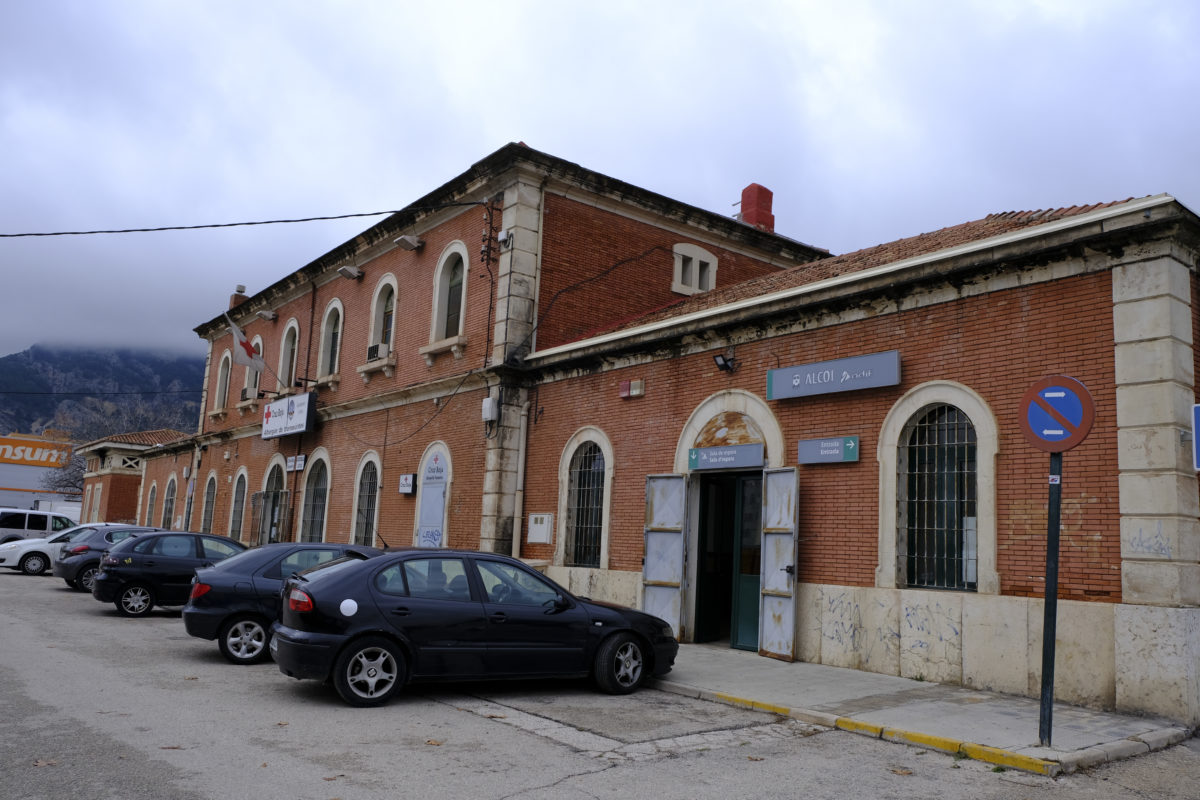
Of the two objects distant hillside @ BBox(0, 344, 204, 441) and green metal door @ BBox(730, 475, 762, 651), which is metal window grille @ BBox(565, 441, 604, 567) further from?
distant hillside @ BBox(0, 344, 204, 441)

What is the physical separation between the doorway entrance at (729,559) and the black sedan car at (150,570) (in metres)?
7.25

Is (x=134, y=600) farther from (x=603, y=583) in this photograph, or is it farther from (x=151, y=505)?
(x=151, y=505)

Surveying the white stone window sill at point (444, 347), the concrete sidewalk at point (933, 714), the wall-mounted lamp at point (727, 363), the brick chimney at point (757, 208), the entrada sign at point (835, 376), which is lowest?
the concrete sidewalk at point (933, 714)

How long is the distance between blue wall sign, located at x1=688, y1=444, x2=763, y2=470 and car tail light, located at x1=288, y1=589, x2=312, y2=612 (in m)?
6.35

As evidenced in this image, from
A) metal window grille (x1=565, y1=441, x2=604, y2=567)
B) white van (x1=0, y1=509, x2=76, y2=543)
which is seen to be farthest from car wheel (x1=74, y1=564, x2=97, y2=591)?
metal window grille (x1=565, y1=441, x2=604, y2=567)

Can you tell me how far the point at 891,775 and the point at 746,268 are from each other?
15.8 meters

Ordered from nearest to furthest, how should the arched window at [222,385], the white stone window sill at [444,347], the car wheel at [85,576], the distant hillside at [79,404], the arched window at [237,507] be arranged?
1. the white stone window sill at [444,347]
2. the car wheel at [85,576]
3. the arched window at [237,507]
4. the arched window at [222,385]
5. the distant hillside at [79,404]

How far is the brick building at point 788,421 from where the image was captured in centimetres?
879

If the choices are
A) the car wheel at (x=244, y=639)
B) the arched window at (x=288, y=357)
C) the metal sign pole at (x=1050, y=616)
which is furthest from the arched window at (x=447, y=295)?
the metal sign pole at (x=1050, y=616)

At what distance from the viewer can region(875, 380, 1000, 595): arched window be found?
9.87 metres

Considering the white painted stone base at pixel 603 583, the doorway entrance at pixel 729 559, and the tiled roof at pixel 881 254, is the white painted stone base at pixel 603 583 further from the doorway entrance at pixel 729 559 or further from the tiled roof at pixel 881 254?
the tiled roof at pixel 881 254

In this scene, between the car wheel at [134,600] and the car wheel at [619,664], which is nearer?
the car wheel at [619,664]

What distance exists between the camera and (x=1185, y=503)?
8.52m

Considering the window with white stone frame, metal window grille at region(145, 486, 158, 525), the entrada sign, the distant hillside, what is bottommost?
metal window grille at region(145, 486, 158, 525)
